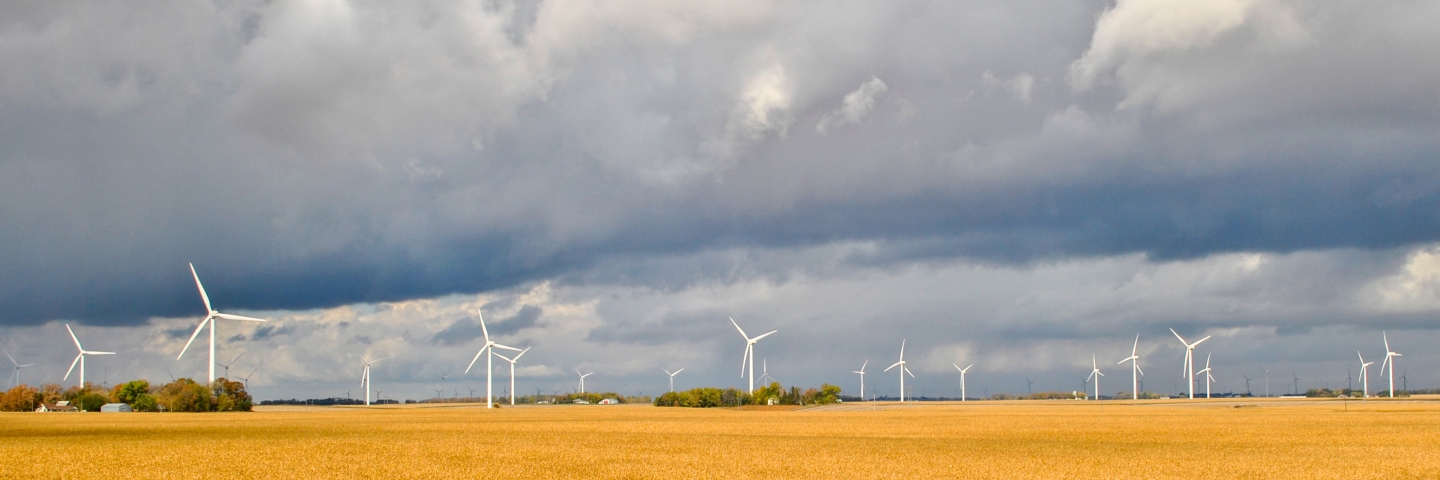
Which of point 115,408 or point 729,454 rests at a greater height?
point 729,454

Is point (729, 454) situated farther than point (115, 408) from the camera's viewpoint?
No

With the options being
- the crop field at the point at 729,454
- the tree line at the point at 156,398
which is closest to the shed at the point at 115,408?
the tree line at the point at 156,398

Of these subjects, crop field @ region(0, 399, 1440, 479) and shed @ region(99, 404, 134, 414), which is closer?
crop field @ region(0, 399, 1440, 479)

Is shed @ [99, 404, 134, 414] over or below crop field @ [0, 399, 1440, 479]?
below

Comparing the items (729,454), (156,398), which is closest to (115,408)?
(156,398)

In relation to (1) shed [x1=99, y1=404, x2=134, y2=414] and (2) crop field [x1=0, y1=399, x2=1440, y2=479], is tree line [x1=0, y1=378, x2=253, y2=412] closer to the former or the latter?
(1) shed [x1=99, y1=404, x2=134, y2=414]

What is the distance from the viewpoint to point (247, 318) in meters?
190

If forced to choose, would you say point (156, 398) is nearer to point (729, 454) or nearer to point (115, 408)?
point (115, 408)

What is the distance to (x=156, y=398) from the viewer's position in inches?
7269

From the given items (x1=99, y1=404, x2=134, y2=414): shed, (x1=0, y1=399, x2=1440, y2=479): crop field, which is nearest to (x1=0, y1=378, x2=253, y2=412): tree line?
(x1=99, y1=404, x2=134, y2=414): shed

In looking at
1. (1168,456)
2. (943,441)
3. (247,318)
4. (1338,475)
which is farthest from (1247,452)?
(247,318)

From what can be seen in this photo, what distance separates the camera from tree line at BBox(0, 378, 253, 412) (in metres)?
181

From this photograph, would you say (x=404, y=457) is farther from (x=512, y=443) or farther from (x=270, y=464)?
(x=512, y=443)

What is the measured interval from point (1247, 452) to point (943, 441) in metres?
18.6
